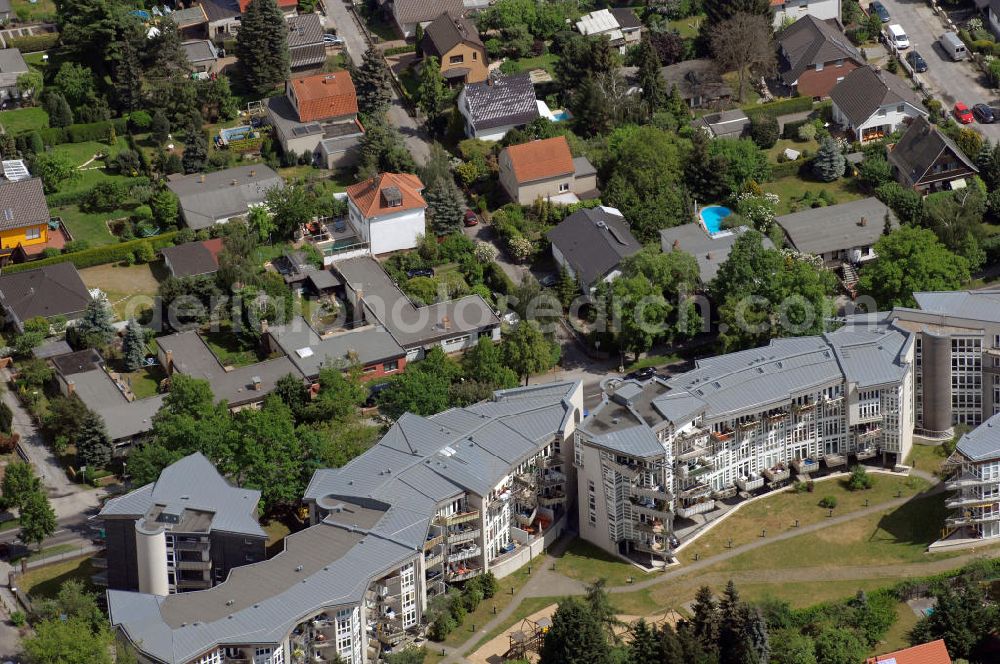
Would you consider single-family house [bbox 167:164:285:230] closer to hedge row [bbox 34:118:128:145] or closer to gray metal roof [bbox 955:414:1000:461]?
hedge row [bbox 34:118:128:145]

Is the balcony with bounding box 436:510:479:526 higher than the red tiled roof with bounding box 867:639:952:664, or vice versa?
the balcony with bounding box 436:510:479:526

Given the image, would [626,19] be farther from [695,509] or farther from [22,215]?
[695,509]

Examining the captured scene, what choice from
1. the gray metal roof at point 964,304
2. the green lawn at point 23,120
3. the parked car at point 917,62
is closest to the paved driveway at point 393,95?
the green lawn at point 23,120

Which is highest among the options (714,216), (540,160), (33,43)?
(33,43)

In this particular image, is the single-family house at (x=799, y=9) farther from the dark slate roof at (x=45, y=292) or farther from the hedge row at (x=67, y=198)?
the dark slate roof at (x=45, y=292)

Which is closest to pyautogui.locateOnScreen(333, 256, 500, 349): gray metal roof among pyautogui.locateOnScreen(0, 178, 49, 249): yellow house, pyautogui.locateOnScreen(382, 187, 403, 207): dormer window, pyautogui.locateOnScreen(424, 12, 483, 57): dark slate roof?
pyautogui.locateOnScreen(382, 187, 403, 207): dormer window

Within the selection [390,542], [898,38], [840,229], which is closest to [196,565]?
[390,542]
